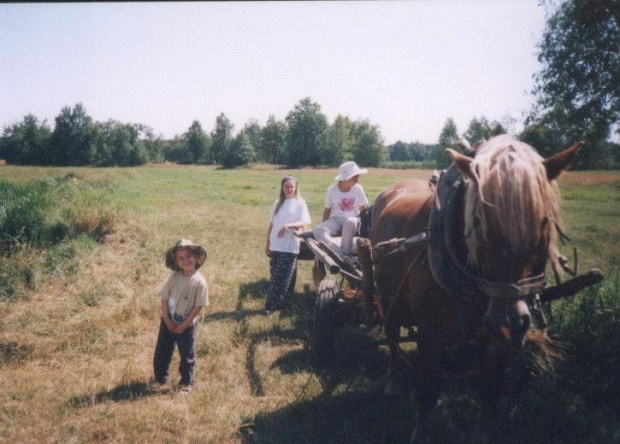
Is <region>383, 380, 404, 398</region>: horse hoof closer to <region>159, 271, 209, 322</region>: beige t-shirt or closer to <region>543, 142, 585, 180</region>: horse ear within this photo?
<region>159, 271, 209, 322</region>: beige t-shirt

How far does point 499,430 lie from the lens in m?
3.13

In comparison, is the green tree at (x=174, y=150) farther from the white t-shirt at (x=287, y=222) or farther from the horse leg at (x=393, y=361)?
the horse leg at (x=393, y=361)

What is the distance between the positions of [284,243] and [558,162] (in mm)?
4326

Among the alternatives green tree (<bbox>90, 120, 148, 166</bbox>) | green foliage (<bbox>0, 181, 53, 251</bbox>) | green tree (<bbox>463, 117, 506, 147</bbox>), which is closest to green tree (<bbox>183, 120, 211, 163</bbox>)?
green tree (<bbox>90, 120, 148, 166</bbox>)

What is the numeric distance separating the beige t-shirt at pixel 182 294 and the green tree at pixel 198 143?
87.1 m

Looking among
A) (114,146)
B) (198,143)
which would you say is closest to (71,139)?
(114,146)

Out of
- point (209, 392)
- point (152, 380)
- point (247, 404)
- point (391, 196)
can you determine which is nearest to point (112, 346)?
point (152, 380)

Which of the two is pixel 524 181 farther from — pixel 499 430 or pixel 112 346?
pixel 112 346

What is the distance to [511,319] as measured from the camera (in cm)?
192

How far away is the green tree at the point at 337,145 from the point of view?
76.6m

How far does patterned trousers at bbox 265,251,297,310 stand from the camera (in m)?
5.90

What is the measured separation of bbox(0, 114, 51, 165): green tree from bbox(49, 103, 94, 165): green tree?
7.87 ft

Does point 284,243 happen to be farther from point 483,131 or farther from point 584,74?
point 483,131

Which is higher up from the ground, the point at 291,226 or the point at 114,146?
the point at 114,146
